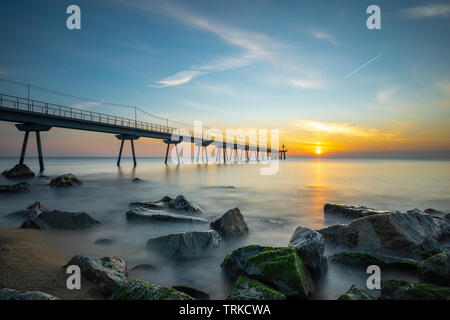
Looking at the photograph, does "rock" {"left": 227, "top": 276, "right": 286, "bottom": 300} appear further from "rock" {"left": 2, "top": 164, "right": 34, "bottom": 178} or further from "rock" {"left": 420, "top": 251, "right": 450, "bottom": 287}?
"rock" {"left": 2, "top": 164, "right": 34, "bottom": 178}

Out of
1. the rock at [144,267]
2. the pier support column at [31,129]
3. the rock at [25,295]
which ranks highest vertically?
the pier support column at [31,129]

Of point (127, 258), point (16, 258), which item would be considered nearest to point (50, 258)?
point (16, 258)

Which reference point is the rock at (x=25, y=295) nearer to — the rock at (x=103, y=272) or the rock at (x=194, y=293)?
the rock at (x=103, y=272)

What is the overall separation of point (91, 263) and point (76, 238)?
272 centimetres

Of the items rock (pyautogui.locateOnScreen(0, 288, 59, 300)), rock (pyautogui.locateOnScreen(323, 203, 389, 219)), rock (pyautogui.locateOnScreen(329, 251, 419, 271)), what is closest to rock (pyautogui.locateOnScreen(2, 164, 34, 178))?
rock (pyautogui.locateOnScreen(0, 288, 59, 300))

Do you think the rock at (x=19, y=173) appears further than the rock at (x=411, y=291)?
Yes

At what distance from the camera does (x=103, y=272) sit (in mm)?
3525

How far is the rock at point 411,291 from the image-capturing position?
292 cm

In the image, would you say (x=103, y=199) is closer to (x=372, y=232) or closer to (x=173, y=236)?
(x=173, y=236)

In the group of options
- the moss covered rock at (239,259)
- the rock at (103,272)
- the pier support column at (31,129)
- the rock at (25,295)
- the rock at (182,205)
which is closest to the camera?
the rock at (25,295)

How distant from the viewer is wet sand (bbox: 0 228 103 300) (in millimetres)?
3268

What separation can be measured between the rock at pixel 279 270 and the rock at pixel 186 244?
3.98 feet

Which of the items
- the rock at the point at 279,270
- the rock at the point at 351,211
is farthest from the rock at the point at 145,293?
the rock at the point at 351,211

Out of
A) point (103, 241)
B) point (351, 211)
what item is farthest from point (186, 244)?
point (351, 211)
